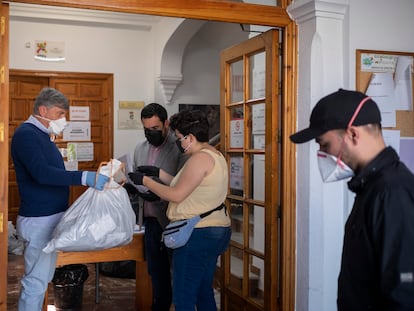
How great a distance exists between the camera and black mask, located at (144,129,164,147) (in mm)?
3098

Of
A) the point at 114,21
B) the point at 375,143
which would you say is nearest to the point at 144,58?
the point at 114,21

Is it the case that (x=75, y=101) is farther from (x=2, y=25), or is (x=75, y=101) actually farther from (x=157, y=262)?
(x=2, y=25)

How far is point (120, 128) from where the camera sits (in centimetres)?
593

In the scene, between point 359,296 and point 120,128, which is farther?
point 120,128

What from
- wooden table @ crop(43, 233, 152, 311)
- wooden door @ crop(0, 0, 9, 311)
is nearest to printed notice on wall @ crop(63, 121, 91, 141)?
wooden table @ crop(43, 233, 152, 311)

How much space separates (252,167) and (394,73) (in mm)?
1028

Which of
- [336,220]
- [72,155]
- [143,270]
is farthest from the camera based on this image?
[72,155]

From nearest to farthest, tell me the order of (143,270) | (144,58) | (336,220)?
(336,220) → (143,270) → (144,58)

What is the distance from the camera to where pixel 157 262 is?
3145 millimetres

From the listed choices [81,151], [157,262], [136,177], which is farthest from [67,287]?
[81,151]

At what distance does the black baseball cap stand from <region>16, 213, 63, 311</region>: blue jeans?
163 centimetres

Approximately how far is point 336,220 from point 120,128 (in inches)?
144

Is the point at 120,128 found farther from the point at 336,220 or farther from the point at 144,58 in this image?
the point at 336,220

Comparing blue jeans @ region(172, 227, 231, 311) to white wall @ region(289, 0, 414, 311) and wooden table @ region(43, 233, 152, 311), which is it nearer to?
white wall @ region(289, 0, 414, 311)
